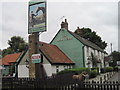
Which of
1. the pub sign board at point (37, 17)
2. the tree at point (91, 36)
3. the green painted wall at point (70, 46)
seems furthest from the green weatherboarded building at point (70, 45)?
the pub sign board at point (37, 17)

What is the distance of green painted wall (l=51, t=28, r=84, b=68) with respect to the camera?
33.8 meters

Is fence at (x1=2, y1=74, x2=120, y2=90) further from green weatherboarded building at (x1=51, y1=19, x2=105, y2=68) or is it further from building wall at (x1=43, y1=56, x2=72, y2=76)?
green weatherboarded building at (x1=51, y1=19, x2=105, y2=68)

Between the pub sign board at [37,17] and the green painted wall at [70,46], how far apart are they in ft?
71.5

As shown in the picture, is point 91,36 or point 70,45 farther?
point 91,36

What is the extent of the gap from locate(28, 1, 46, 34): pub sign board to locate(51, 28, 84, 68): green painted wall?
71.5ft

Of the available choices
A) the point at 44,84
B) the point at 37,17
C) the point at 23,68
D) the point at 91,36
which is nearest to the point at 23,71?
the point at 23,68

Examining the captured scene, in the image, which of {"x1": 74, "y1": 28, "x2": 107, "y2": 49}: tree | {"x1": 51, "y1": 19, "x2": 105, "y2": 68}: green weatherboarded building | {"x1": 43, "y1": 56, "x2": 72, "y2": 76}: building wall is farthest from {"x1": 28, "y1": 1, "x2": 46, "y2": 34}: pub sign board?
{"x1": 74, "y1": 28, "x2": 107, "y2": 49}: tree

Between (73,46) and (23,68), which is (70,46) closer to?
(73,46)

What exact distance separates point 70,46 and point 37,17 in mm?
22820

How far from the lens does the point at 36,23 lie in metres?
12.4

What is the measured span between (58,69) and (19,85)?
1617 centimetres

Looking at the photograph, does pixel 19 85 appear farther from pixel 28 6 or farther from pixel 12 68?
pixel 12 68

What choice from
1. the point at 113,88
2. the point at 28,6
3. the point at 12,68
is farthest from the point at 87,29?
the point at 113,88

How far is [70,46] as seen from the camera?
114 ft
